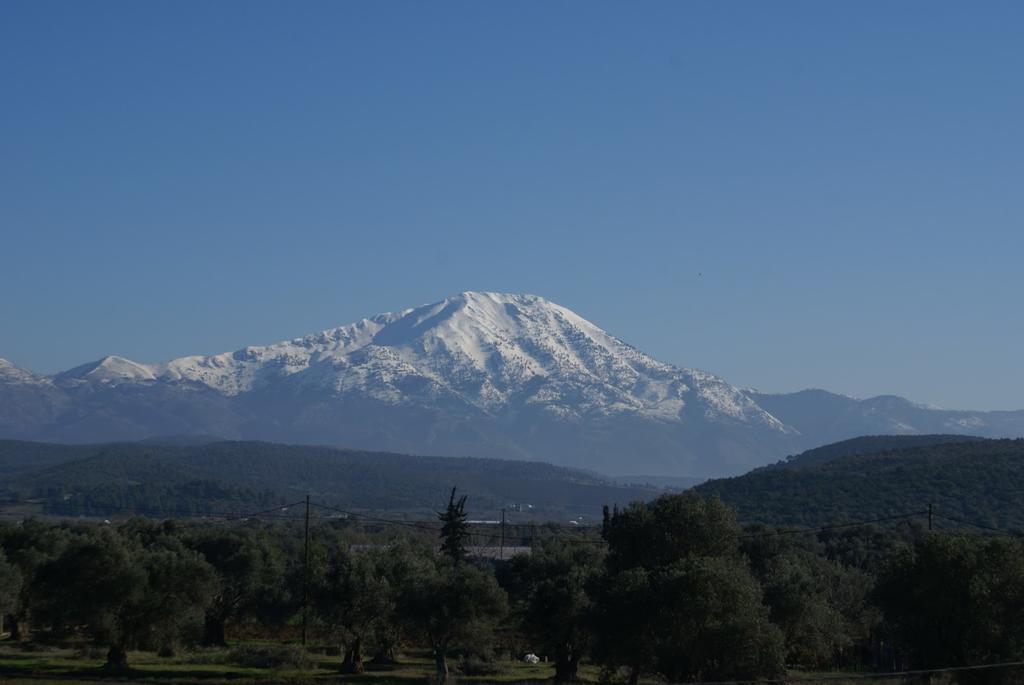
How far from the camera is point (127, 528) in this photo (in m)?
93.0

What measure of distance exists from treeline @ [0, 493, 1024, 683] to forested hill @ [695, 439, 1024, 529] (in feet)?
137

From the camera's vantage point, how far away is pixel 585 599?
5847 centimetres

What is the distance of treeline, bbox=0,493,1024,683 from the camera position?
1866 inches

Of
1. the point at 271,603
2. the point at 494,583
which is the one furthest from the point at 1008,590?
the point at 271,603

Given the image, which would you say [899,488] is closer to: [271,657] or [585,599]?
[585,599]

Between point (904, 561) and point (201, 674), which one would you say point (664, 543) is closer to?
point (904, 561)

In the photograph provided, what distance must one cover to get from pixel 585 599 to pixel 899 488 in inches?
3618

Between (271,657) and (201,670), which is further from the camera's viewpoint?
(271,657)

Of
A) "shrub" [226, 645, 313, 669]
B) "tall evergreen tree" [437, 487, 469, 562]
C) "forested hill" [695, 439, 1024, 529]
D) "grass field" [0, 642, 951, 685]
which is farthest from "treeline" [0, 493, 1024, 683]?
"forested hill" [695, 439, 1024, 529]

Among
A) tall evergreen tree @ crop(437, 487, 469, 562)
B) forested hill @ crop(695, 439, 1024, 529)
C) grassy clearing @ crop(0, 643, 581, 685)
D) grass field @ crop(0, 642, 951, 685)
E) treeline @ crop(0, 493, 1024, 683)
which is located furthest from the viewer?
forested hill @ crop(695, 439, 1024, 529)

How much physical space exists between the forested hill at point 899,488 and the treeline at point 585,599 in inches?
1643

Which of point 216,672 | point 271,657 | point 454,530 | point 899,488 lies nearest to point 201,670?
point 216,672

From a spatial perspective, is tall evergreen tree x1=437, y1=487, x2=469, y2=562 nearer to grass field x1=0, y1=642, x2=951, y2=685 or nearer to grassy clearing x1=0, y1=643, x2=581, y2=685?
grass field x1=0, y1=642, x2=951, y2=685

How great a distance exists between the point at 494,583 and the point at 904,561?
1940 cm
